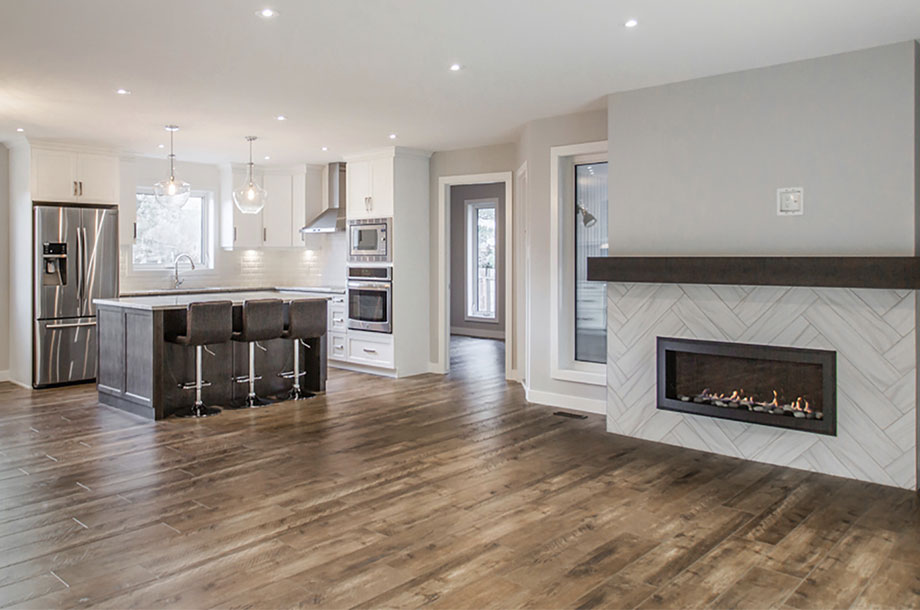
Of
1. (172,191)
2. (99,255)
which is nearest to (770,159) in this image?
(172,191)

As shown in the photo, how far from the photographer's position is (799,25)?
3678 mm

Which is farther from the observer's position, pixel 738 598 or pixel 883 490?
pixel 883 490

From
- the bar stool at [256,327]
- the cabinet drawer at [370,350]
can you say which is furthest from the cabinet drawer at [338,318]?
the bar stool at [256,327]

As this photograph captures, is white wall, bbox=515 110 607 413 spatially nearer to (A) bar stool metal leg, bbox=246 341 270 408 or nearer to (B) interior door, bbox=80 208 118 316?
(A) bar stool metal leg, bbox=246 341 270 408

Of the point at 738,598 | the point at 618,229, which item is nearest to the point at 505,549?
the point at 738,598

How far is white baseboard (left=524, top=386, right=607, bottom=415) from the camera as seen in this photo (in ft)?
19.3

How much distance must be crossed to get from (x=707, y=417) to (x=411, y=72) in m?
3.19

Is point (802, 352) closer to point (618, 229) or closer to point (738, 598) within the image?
point (618, 229)

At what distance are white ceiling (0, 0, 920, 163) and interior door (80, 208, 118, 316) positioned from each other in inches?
57.6

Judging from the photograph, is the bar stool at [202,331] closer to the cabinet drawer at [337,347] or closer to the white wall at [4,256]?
the cabinet drawer at [337,347]

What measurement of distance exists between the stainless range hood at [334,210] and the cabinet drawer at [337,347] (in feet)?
4.46

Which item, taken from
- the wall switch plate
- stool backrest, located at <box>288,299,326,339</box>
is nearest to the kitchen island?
stool backrest, located at <box>288,299,326,339</box>

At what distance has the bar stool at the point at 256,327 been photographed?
19.9 feet

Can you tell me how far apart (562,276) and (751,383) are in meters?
2.02
